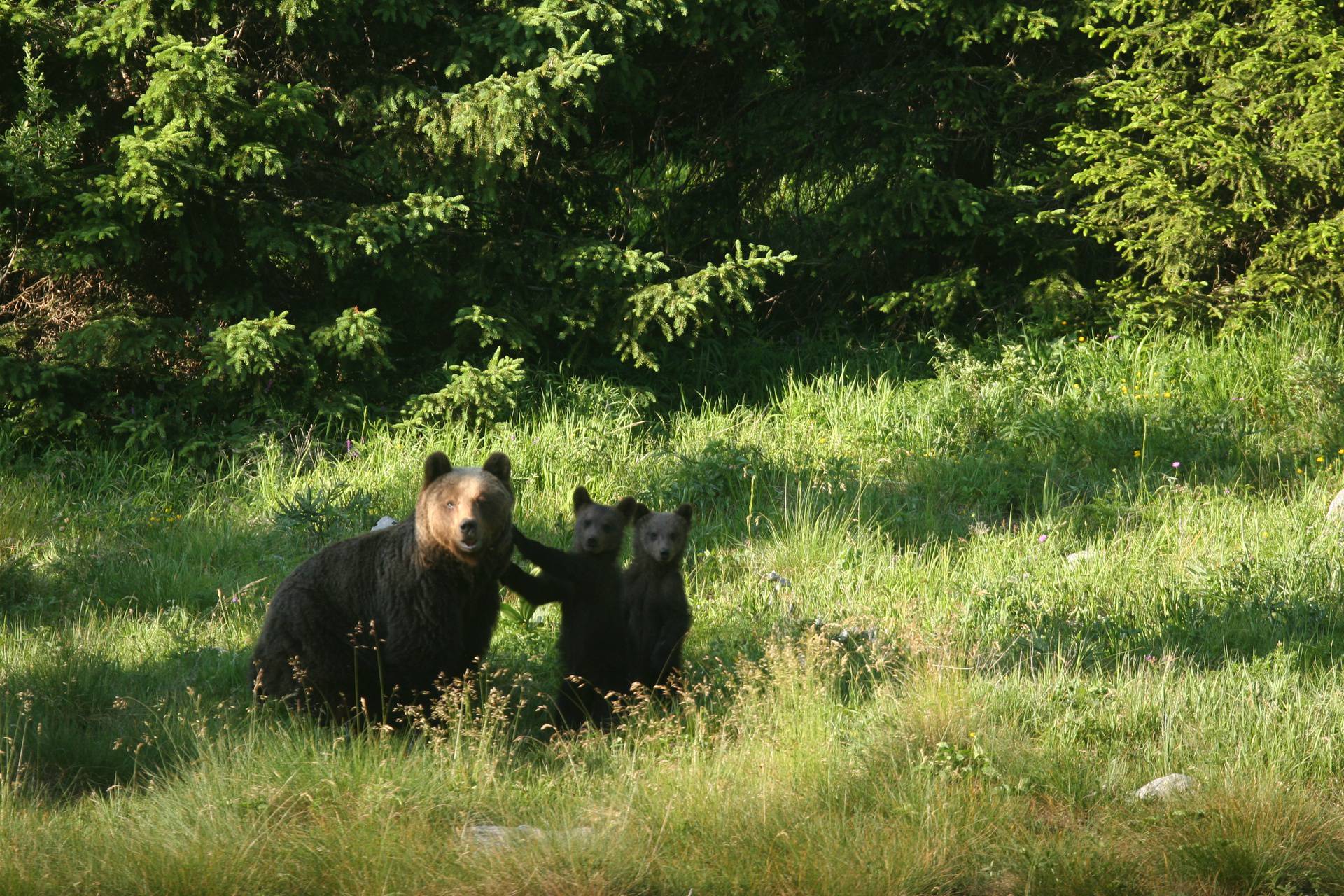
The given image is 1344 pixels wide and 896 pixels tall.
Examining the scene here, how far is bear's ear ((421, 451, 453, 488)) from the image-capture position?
229 inches

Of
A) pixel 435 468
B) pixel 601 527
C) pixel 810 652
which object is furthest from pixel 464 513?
pixel 810 652

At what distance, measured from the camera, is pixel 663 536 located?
6.23 metres

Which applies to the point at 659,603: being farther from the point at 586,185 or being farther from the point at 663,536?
the point at 586,185

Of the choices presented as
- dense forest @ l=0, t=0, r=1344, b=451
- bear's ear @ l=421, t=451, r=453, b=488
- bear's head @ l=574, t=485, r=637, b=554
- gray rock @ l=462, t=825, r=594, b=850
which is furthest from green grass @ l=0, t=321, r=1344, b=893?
bear's ear @ l=421, t=451, r=453, b=488

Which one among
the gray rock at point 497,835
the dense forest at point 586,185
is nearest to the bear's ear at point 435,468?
the gray rock at point 497,835

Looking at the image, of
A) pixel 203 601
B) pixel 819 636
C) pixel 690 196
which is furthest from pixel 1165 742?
pixel 690 196

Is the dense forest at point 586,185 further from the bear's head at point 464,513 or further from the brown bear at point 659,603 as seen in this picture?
the bear's head at point 464,513

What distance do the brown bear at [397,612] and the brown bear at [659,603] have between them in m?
0.73

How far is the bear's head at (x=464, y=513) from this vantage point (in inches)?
218

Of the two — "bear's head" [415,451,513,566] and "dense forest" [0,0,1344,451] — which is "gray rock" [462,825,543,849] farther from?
"dense forest" [0,0,1344,451]

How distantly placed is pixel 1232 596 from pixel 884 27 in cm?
662

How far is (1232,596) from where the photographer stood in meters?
7.48

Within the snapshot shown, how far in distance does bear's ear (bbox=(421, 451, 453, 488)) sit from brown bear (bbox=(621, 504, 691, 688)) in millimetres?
1066

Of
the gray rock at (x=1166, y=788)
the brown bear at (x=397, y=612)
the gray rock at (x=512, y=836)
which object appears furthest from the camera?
the brown bear at (x=397, y=612)
